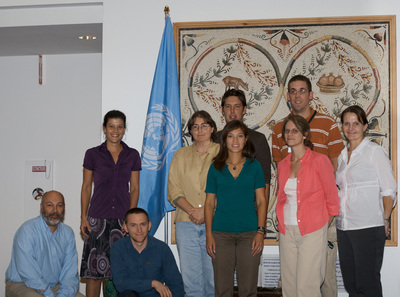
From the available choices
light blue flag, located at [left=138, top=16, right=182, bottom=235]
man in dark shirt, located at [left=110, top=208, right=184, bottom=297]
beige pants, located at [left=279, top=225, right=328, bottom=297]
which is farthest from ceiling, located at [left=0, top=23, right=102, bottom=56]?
beige pants, located at [left=279, top=225, right=328, bottom=297]

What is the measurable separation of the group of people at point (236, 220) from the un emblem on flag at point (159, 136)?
460 millimetres

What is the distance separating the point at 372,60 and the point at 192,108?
1621 mm

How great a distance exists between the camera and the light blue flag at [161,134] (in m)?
4.31

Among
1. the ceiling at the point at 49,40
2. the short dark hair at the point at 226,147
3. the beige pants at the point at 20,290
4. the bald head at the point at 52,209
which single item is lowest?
the beige pants at the point at 20,290

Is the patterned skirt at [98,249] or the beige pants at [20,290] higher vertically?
the patterned skirt at [98,249]

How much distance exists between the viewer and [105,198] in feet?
12.7

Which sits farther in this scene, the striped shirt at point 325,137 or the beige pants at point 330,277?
the striped shirt at point 325,137

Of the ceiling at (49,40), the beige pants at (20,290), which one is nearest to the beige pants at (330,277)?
the beige pants at (20,290)

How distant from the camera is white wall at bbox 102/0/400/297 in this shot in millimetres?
4590

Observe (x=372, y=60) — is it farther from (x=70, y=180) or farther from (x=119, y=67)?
(x=70, y=180)

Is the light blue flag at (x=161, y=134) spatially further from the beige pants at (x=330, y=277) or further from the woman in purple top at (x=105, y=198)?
the beige pants at (x=330, y=277)

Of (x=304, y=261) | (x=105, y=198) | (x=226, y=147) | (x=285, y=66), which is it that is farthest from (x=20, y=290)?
(x=285, y=66)

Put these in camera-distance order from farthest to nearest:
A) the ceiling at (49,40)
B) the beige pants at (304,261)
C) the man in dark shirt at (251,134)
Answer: the ceiling at (49,40)
the man in dark shirt at (251,134)
the beige pants at (304,261)

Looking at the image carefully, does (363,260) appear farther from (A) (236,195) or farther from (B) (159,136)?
(B) (159,136)
